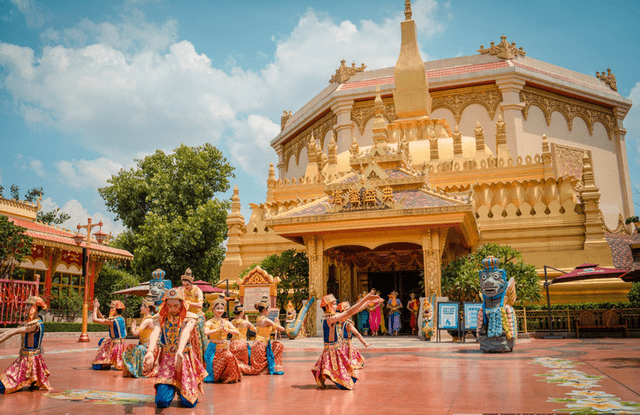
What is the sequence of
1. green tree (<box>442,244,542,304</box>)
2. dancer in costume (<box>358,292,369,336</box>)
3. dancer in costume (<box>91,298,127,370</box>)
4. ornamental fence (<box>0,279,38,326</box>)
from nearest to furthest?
dancer in costume (<box>91,298,127,370</box>)
green tree (<box>442,244,542,304</box>)
ornamental fence (<box>0,279,38,326</box>)
dancer in costume (<box>358,292,369,336</box>)

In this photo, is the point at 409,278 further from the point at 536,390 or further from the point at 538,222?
the point at 536,390

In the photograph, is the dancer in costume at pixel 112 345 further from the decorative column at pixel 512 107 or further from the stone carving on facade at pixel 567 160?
the stone carving on facade at pixel 567 160

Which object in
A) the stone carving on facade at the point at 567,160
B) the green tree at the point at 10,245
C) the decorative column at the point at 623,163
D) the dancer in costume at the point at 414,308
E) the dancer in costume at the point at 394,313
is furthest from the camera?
the decorative column at the point at 623,163

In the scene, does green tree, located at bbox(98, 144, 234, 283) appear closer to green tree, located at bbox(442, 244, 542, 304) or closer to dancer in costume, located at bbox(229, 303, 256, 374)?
green tree, located at bbox(442, 244, 542, 304)

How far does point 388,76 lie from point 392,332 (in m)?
23.3

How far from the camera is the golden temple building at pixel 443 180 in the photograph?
1609 centimetres

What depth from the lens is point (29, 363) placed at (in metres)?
6.89

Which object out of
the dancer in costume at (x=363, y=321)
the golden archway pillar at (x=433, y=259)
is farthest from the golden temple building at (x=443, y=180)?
the dancer in costume at (x=363, y=321)

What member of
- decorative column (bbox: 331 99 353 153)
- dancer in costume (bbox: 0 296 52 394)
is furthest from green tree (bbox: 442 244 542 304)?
decorative column (bbox: 331 99 353 153)

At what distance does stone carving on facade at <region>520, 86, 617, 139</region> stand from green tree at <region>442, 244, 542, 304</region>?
19.8m

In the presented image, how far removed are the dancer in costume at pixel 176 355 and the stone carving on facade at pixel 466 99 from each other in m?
Answer: 31.0

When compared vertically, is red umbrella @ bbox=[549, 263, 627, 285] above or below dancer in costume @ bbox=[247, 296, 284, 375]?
above

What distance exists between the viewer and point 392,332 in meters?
17.9

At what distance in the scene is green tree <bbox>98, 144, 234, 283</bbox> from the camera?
97.7 feet
